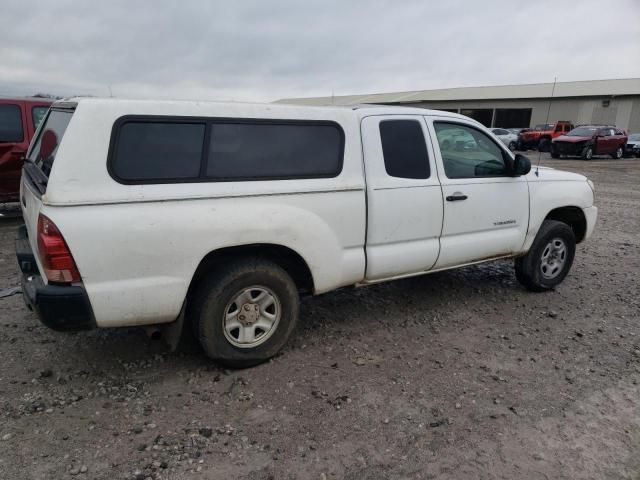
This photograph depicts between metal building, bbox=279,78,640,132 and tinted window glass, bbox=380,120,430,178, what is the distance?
30.7 m

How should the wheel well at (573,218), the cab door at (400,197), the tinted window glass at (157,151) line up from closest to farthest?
1. the tinted window glass at (157,151)
2. the cab door at (400,197)
3. the wheel well at (573,218)

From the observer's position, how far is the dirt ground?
264cm

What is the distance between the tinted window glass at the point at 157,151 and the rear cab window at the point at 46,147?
383 mm

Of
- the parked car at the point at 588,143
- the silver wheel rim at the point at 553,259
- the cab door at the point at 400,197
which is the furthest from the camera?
the parked car at the point at 588,143

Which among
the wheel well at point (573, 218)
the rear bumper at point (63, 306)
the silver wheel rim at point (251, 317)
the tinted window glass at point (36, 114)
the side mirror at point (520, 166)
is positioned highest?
the tinted window glass at point (36, 114)

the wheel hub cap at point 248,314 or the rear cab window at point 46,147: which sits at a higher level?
the rear cab window at point 46,147

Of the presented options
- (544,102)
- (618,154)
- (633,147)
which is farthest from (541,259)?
(544,102)

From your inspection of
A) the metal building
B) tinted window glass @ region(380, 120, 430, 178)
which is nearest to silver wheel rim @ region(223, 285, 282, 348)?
tinted window glass @ region(380, 120, 430, 178)

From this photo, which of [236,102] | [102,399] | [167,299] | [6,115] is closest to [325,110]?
[236,102]

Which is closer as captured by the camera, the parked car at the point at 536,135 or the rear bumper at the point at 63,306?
the rear bumper at the point at 63,306

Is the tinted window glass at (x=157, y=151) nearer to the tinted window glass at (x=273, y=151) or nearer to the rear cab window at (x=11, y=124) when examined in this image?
the tinted window glass at (x=273, y=151)

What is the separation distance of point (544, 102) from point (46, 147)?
40.6m

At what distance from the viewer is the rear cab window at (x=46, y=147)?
305 cm

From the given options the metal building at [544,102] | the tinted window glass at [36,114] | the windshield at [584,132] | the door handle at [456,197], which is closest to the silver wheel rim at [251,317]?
the door handle at [456,197]
